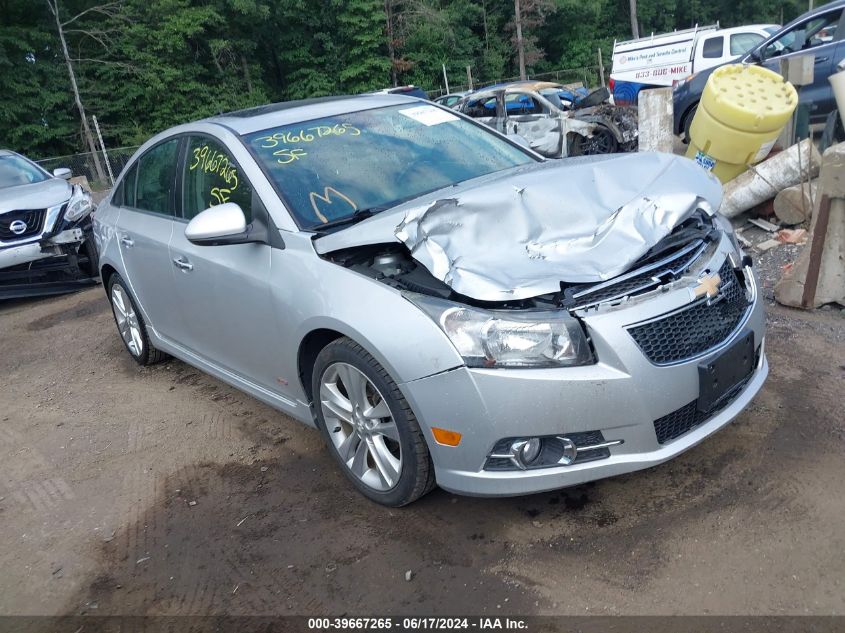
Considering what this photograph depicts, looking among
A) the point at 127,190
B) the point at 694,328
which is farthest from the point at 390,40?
the point at 694,328

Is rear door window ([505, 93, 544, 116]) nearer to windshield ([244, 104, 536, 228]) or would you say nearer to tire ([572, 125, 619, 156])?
tire ([572, 125, 619, 156])

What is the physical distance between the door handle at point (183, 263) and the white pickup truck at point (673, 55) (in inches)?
608

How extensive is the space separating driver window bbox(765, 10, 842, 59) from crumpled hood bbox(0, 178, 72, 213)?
9744 mm

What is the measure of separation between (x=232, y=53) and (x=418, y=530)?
115ft

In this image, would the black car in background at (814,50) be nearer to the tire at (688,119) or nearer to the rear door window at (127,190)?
the tire at (688,119)

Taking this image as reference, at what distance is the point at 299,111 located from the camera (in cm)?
404

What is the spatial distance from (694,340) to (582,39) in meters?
45.0

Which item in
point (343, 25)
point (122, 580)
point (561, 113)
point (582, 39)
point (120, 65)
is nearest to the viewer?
point (122, 580)

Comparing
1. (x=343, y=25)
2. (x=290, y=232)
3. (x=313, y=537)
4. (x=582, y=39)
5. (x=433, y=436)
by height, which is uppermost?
(x=290, y=232)

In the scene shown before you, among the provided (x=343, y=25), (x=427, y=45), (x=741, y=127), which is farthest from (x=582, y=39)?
(x=741, y=127)

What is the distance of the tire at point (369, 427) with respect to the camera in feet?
9.18

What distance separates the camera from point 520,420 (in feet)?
8.38

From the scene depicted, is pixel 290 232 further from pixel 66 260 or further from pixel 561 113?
pixel 561 113

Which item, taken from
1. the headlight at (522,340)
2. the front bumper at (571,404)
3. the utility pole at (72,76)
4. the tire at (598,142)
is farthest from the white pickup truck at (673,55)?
the utility pole at (72,76)
